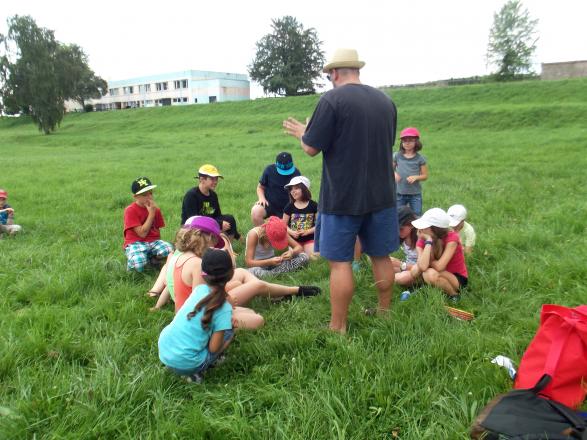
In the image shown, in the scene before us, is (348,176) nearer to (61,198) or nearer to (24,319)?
(24,319)

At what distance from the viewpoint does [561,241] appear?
193 inches

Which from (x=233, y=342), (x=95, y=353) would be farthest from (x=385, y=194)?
(x=95, y=353)

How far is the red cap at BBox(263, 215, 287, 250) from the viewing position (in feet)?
15.9

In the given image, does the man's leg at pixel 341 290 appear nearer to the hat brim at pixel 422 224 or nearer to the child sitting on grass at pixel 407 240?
the hat brim at pixel 422 224

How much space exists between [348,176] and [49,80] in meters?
41.9

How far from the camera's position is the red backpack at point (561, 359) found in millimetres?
2309

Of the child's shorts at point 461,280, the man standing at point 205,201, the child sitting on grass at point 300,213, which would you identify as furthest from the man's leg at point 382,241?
the man standing at point 205,201

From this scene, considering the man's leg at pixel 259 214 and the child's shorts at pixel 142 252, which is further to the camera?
the man's leg at pixel 259 214

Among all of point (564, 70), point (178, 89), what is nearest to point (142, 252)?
point (564, 70)

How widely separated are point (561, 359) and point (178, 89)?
84375 millimetres

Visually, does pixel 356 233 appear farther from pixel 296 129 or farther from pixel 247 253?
pixel 247 253

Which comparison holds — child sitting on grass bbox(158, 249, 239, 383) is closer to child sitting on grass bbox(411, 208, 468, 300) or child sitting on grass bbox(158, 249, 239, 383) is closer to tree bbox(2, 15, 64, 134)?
child sitting on grass bbox(411, 208, 468, 300)

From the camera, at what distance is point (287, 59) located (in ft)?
207

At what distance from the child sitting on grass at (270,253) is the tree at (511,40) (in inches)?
2196
